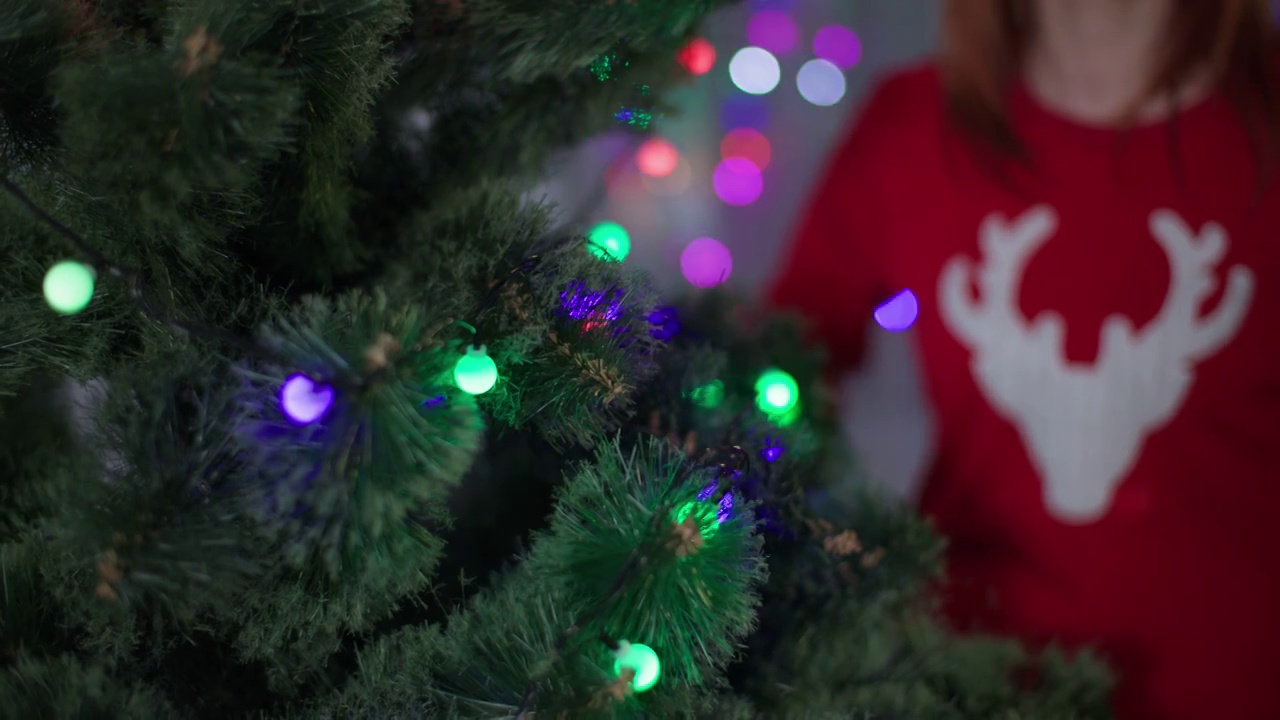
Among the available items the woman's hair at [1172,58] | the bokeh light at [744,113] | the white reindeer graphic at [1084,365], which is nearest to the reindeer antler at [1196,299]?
the white reindeer graphic at [1084,365]

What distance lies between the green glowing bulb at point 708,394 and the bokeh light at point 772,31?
3.85 feet

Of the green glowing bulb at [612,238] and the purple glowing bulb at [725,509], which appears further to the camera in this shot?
the green glowing bulb at [612,238]

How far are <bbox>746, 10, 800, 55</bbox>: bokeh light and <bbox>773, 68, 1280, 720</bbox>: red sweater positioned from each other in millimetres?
702

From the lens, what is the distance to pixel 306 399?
0.89ft

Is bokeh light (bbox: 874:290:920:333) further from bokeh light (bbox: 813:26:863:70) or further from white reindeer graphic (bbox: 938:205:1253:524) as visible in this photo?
bokeh light (bbox: 813:26:863:70)

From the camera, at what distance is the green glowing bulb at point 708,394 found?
454 millimetres

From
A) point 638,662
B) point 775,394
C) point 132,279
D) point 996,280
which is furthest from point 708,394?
point 996,280

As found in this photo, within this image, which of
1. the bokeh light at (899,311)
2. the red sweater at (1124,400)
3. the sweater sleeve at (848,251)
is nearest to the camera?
the bokeh light at (899,311)

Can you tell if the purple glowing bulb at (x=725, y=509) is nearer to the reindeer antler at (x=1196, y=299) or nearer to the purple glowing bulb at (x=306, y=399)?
the purple glowing bulb at (x=306, y=399)

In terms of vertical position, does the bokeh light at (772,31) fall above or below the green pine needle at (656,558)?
above

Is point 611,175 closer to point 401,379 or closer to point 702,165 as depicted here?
point 401,379

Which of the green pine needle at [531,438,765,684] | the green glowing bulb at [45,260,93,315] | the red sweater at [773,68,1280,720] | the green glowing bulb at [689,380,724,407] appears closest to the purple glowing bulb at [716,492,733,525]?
the green pine needle at [531,438,765,684]

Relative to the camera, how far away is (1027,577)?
0.81 m

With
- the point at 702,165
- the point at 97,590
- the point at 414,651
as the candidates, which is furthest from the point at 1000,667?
the point at 702,165
